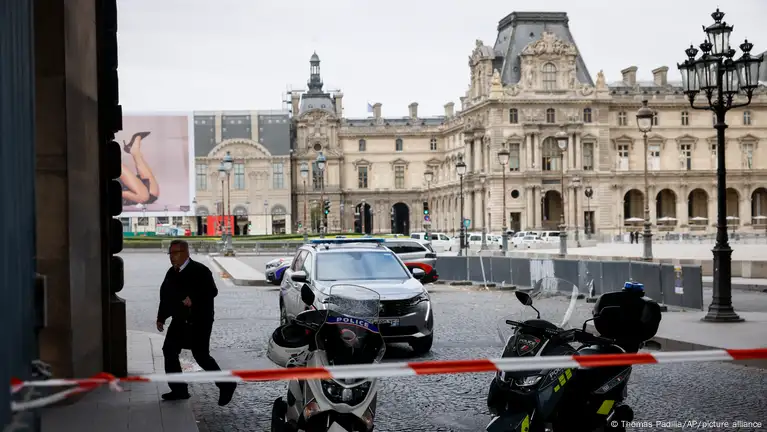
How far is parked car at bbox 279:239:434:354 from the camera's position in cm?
1245

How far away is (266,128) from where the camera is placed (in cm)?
9862

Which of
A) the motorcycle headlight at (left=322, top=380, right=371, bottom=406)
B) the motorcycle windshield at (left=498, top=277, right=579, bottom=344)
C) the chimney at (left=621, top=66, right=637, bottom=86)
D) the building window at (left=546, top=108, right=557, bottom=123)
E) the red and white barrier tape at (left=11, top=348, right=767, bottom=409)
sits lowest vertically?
the motorcycle headlight at (left=322, top=380, right=371, bottom=406)

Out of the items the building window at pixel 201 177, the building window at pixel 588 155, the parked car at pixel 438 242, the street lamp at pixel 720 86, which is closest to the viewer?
the street lamp at pixel 720 86

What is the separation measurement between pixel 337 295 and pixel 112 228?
4.92 meters

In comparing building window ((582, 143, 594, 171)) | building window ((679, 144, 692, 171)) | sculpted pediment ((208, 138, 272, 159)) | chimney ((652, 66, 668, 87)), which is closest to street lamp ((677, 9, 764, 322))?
building window ((582, 143, 594, 171))

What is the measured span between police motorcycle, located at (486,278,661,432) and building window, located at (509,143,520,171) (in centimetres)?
7710

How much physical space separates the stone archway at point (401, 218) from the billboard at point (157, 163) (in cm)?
2709

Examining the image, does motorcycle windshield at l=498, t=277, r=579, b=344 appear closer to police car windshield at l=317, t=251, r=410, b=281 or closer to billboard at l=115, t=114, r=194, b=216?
police car windshield at l=317, t=251, r=410, b=281

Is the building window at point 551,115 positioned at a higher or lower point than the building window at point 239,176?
higher

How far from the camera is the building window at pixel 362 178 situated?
10462 cm

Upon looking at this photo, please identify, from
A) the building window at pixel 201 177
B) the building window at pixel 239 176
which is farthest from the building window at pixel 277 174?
the building window at pixel 201 177

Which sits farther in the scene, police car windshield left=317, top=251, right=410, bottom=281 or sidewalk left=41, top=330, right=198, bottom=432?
police car windshield left=317, top=251, right=410, bottom=281

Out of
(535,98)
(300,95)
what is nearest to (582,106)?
(535,98)

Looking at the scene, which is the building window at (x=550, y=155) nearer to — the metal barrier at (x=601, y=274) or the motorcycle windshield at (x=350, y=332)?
the metal barrier at (x=601, y=274)
